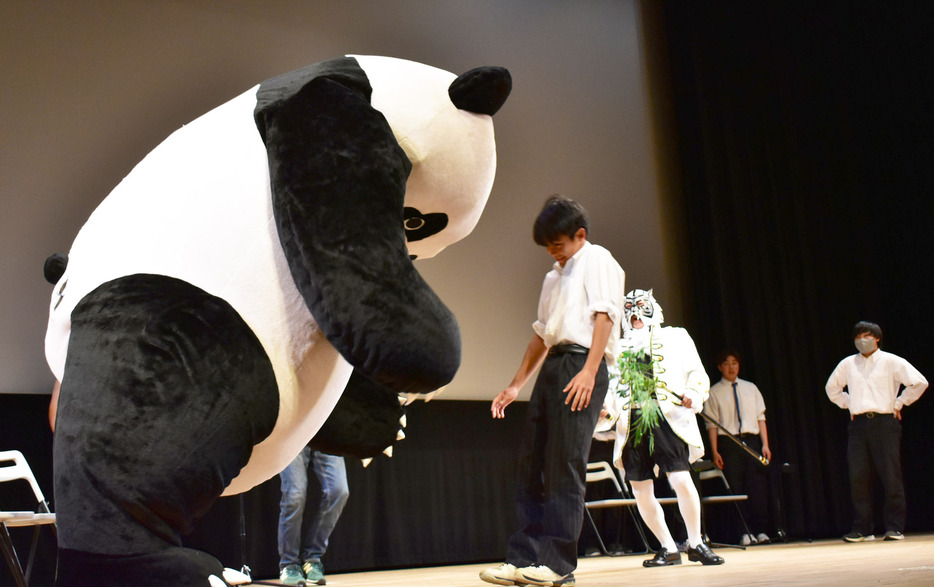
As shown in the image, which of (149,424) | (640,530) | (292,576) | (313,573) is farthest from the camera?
(640,530)

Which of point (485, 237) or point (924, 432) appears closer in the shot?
point (485, 237)

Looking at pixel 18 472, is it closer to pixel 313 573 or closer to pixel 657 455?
pixel 313 573

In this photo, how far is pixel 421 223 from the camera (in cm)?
117

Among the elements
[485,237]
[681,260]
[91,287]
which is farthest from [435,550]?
[91,287]

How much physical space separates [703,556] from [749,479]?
292 cm

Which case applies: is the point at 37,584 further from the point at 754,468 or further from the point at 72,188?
the point at 754,468

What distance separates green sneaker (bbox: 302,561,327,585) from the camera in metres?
3.85

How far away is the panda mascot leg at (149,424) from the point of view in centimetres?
81

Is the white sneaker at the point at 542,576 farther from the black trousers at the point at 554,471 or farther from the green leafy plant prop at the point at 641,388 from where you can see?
the green leafy plant prop at the point at 641,388

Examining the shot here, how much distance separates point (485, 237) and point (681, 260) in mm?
2370

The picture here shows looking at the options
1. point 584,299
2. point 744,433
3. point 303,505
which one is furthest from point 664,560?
point 744,433

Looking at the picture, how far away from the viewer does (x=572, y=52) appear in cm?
690

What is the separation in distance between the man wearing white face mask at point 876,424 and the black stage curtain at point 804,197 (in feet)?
2.89

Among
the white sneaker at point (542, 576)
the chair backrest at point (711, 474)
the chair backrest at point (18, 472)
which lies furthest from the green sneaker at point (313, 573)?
the chair backrest at point (711, 474)
